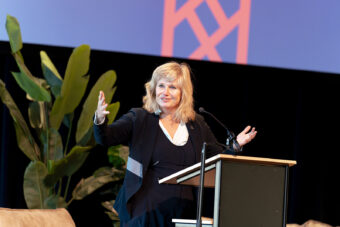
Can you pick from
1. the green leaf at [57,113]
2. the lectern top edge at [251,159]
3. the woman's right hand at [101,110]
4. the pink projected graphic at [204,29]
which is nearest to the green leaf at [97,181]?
the green leaf at [57,113]

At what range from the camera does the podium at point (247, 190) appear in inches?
87.4

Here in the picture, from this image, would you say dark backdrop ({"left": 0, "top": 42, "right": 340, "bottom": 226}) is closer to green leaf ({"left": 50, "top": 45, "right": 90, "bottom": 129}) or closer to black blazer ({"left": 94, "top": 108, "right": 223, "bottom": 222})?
green leaf ({"left": 50, "top": 45, "right": 90, "bottom": 129})

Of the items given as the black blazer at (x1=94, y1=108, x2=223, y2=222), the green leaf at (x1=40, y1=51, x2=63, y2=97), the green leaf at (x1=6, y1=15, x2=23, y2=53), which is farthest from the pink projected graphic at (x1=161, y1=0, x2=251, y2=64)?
the black blazer at (x1=94, y1=108, x2=223, y2=222)

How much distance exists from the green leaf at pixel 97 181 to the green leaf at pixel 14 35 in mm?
1213

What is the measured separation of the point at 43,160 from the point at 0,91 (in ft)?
2.31

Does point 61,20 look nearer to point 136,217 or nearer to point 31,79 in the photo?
point 31,79

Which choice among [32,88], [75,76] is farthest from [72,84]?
[32,88]

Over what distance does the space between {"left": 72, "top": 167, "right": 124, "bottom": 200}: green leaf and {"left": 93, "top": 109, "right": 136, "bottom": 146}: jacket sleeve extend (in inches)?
63.4

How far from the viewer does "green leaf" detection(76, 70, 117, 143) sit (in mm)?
4254

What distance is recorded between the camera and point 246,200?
2.27 metres

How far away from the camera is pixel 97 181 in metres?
4.36

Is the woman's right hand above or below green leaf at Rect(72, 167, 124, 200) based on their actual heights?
above

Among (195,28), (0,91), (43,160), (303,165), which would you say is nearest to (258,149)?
(303,165)

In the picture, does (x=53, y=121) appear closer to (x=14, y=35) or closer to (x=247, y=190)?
(x=14, y=35)
